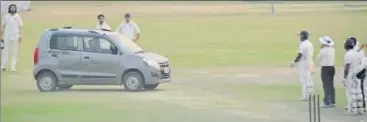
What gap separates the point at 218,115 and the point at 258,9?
3137cm

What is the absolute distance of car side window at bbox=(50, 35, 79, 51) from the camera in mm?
21281

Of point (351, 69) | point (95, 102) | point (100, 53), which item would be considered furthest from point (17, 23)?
point (351, 69)

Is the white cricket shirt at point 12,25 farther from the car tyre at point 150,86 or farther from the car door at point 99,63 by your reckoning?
the car tyre at point 150,86

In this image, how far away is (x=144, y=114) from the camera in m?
17.7

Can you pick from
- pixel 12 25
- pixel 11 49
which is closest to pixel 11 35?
pixel 12 25

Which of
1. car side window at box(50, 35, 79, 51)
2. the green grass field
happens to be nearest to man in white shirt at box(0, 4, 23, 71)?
the green grass field

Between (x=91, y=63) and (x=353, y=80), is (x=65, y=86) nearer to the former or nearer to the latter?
(x=91, y=63)

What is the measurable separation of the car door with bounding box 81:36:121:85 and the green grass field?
12.0 inches

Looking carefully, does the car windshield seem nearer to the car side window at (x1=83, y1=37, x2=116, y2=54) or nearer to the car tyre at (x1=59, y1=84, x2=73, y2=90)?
the car side window at (x1=83, y1=37, x2=116, y2=54)

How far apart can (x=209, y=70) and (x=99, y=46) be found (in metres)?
5.42

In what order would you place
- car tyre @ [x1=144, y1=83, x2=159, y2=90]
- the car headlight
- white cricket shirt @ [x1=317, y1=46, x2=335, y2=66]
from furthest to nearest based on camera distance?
car tyre @ [x1=144, y1=83, x2=159, y2=90] < the car headlight < white cricket shirt @ [x1=317, y1=46, x2=335, y2=66]

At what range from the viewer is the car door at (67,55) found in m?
21.1

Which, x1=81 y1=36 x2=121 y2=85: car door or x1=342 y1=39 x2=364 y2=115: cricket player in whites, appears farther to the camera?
x1=81 y1=36 x2=121 y2=85: car door

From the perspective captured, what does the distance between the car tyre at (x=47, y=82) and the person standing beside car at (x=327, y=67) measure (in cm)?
587
